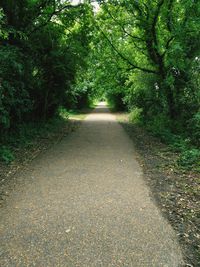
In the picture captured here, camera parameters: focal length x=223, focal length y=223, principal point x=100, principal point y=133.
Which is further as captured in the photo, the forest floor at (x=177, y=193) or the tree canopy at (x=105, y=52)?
the tree canopy at (x=105, y=52)

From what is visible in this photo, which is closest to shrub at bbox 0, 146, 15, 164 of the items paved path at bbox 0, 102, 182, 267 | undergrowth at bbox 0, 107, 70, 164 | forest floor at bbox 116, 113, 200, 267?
undergrowth at bbox 0, 107, 70, 164

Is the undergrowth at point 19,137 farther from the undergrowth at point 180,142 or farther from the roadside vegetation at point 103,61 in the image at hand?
the undergrowth at point 180,142

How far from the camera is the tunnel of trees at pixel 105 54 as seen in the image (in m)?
8.56

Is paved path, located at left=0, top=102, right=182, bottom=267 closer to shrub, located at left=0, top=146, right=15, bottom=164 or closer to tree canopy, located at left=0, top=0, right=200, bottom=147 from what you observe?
shrub, located at left=0, top=146, right=15, bottom=164

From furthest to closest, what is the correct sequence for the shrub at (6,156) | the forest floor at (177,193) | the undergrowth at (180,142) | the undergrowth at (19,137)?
the undergrowth at (19,137)
the shrub at (6,156)
the undergrowth at (180,142)
the forest floor at (177,193)

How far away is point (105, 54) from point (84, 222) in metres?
11.6

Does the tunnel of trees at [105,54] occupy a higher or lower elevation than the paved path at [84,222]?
higher

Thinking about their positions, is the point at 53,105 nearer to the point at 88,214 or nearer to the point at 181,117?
the point at 181,117

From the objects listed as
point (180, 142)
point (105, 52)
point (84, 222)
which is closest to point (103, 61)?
point (105, 52)

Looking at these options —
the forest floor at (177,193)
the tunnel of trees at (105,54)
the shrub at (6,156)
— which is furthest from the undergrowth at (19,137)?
the forest floor at (177,193)

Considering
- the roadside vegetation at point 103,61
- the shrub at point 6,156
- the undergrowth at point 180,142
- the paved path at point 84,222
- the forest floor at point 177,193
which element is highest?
the roadside vegetation at point 103,61

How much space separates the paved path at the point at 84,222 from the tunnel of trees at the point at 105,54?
3.27 m

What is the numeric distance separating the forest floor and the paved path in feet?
0.59

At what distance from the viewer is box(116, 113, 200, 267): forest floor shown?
322 centimetres
